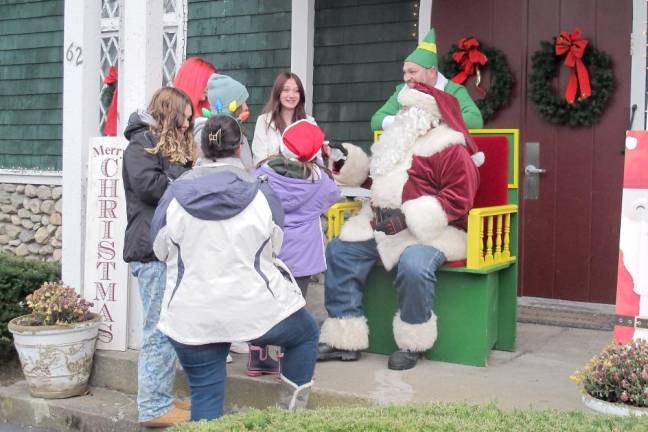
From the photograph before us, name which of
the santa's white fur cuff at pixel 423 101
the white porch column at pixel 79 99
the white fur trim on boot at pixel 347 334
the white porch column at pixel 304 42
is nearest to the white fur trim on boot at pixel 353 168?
the santa's white fur cuff at pixel 423 101

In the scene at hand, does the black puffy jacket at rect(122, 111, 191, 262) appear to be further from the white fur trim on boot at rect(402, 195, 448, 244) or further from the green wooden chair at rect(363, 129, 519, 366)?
the green wooden chair at rect(363, 129, 519, 366)

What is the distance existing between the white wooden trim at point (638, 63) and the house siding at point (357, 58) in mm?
1787

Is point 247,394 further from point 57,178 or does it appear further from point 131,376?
point 57,178

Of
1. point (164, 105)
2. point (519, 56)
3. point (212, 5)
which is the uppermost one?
point (212, 5)

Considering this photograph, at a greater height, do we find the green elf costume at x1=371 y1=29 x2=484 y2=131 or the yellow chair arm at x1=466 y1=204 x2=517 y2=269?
the green elf costume at x1=371 y1=29 x2=484 y2=131

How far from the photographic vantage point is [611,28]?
6.20 m

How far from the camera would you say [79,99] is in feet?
17.1

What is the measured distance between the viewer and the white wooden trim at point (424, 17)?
7.01 m

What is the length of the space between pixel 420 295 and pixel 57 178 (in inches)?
219

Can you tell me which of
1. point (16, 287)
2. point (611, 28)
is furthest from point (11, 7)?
point (611, 28)

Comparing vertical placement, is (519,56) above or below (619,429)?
above

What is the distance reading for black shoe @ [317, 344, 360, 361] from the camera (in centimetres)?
496

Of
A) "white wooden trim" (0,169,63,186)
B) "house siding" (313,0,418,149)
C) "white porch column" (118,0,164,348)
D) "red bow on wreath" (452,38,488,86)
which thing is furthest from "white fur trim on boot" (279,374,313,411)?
"white wooden trim" (0,169,63,186)

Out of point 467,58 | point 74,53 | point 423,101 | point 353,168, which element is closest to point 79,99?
point 74,53
